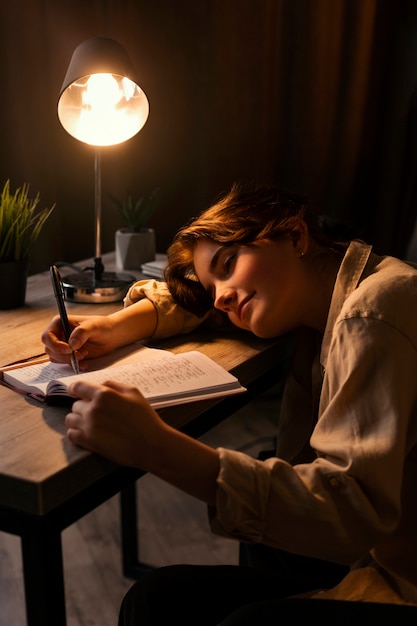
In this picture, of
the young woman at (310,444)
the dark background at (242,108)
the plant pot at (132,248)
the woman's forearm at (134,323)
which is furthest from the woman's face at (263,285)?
the dark background at (242,108)

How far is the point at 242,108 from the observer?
2.48 meters

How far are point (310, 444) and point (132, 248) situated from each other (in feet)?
3.63

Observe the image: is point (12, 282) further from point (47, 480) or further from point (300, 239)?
point (47, 480)

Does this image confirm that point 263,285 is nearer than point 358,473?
No

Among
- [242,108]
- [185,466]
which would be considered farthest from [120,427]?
[242,108]

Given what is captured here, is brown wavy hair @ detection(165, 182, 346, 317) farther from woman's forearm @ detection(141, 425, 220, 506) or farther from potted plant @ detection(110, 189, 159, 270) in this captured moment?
potted plant @ detection(110, 189, 159, 270)

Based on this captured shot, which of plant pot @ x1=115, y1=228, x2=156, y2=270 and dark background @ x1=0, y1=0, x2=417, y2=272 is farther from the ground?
dark background @ x1=0, y1=0, x2=417, y2=272

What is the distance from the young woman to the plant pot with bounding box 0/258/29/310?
13.8 inches

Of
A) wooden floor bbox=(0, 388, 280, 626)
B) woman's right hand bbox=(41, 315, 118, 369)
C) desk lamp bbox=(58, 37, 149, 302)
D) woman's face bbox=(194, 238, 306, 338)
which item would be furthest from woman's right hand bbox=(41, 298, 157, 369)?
wooden floor bbox=(0, 388, 280, 626)

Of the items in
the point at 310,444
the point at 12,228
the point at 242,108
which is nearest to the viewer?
the point at 310,444

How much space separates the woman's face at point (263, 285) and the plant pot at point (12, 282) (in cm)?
53

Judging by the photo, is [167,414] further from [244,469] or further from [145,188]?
[145,188]

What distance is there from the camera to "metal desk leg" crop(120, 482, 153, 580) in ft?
5.68

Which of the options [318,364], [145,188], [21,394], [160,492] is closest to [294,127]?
[145,188]
